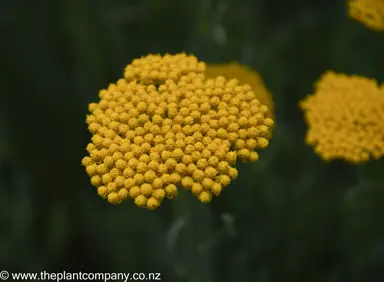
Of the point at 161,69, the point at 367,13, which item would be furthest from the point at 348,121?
the point at 161,69

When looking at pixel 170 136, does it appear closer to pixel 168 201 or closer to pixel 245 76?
pixel 245 76

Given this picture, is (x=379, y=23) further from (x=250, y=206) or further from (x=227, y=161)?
(x=250, y=206)

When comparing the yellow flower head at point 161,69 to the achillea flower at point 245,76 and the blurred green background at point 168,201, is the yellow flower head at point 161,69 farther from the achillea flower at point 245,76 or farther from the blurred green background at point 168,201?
the blurred green background at point 168,201

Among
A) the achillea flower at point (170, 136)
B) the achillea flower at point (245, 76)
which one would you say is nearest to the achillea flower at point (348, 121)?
the achillea flower at point (245, 76)

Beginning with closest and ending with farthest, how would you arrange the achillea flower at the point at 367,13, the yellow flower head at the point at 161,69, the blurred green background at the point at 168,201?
the yellow flower head at the point at 161,69 < the achillea flower at the point at 367,13 < the blurred green background at the point at 168,201

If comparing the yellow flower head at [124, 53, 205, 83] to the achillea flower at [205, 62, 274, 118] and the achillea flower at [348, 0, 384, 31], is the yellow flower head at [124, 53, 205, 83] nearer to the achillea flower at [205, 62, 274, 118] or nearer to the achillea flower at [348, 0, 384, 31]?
the achillea flower at [205, 62, 274, 118]

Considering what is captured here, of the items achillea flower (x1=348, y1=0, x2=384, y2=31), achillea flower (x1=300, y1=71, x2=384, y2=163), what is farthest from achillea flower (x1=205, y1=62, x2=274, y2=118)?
achillea flower (x1=348, y1=0, x2=384, y2=31)
